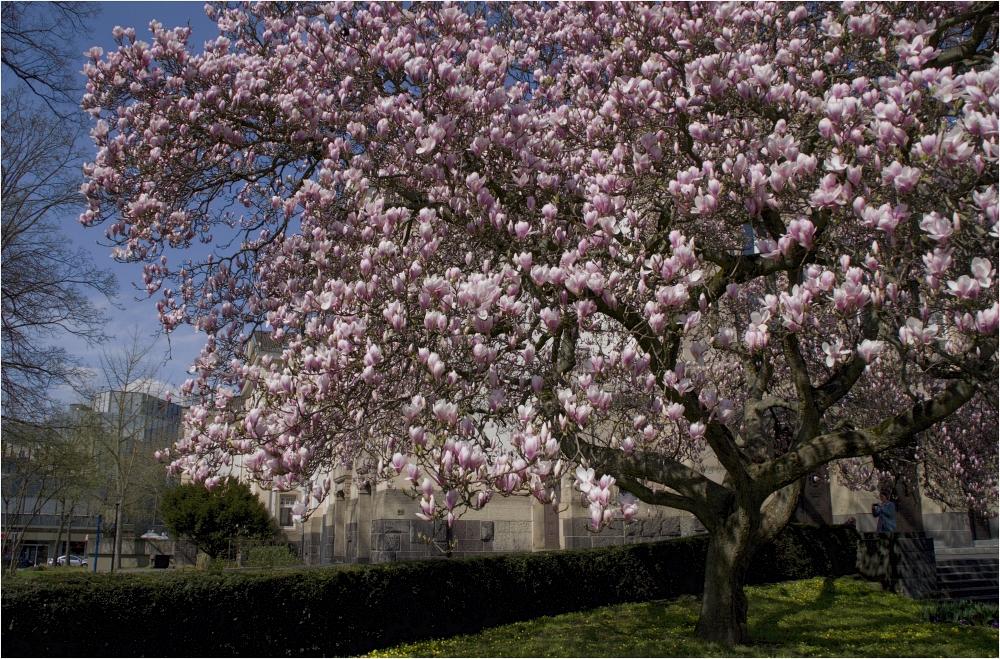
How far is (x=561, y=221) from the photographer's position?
743cm

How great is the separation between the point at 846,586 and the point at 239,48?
1445 centimetres

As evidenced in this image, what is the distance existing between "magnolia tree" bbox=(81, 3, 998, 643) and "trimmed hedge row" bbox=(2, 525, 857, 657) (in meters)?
2.02

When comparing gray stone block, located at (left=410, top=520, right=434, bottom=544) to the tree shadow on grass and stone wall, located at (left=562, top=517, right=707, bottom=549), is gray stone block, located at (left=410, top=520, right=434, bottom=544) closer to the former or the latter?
stone wall, located at (left=562, top=517, right=707, bottom=549)

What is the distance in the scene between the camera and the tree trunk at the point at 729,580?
28.3 ft

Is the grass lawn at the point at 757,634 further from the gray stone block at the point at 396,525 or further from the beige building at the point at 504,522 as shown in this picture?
the gray stone block at the point at 396,525

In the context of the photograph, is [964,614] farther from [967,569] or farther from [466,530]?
[466,530]

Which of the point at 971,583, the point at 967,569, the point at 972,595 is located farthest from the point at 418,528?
the point at 967,569

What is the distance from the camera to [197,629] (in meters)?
8.20

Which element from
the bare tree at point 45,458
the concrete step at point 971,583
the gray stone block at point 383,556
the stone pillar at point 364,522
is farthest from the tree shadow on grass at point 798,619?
the bare tree at point 45,458

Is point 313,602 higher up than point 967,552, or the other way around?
→ point 313,602

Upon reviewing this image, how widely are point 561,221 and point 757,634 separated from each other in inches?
259

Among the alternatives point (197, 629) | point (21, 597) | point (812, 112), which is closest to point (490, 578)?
point (197, 629)

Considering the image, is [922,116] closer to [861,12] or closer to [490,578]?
[861,12]

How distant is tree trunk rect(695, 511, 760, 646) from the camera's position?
28.3ft
